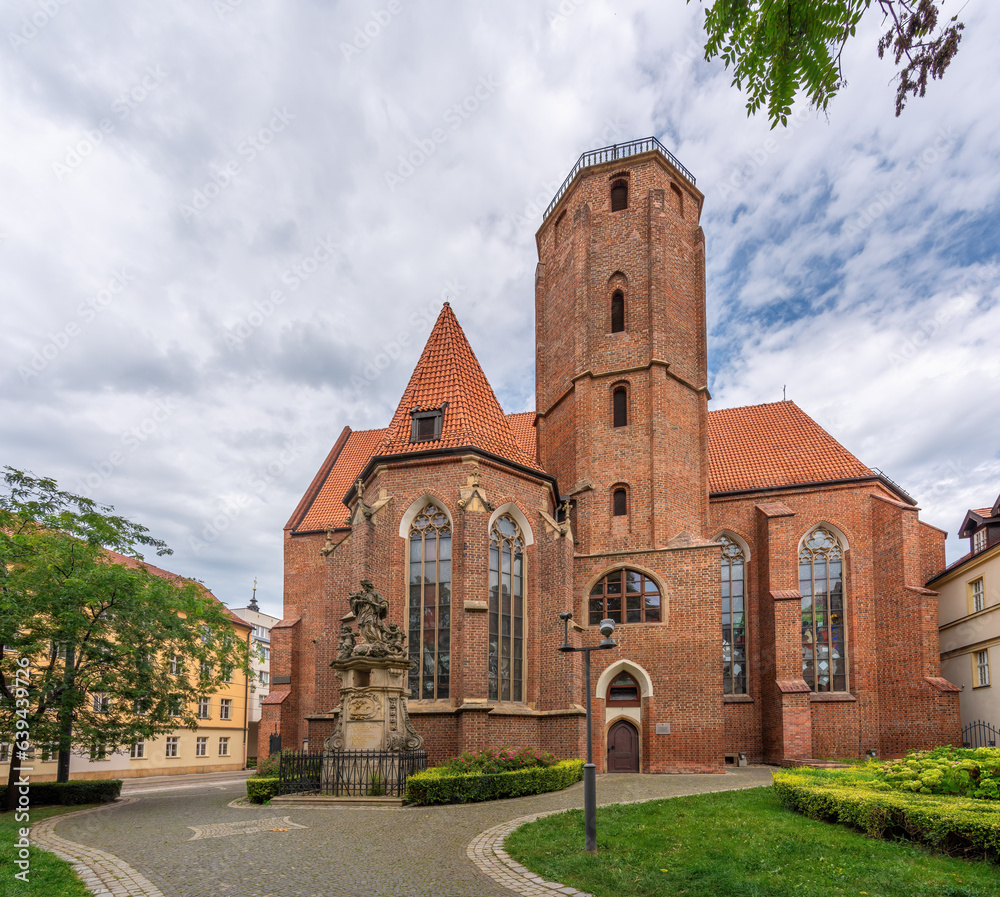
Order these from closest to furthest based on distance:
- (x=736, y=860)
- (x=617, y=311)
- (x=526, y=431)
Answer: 1. (x=736, y=860)
2. (x=617, y=311)
3. (x=526, y=431)

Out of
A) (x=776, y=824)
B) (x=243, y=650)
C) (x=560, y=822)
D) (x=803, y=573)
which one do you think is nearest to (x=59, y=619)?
(x=243, y=650)

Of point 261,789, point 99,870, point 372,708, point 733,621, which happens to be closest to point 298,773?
point 261,789

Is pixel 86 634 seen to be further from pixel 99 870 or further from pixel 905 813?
pixel 905 813

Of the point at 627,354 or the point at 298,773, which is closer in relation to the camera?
the point at 298,773

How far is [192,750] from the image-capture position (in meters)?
38.6

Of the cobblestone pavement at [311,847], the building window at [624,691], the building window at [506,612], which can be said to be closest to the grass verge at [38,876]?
the cobblestone pavement at [311,847]

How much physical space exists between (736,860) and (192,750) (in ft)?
123

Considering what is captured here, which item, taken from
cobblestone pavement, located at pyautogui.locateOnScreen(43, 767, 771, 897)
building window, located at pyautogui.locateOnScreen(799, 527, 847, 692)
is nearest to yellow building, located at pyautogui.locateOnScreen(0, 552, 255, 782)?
cobblestone pavement, located at pyautogui.locateOnScreen(43, 767, 771, 897)

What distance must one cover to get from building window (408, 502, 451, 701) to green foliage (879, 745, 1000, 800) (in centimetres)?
1114

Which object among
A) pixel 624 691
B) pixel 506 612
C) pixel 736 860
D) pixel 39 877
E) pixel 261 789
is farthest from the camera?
pixel 624 691

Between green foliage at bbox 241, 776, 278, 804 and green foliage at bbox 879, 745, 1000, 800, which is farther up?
green foliage at bbox 879, 745, 1000, 800

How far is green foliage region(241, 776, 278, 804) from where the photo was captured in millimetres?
16047

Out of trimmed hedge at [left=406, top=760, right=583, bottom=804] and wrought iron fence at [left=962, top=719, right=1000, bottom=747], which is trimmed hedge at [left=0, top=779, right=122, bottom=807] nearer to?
trimmed hedge at [left=406, top=760, right=583, bottom=804]

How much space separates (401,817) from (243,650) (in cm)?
859
